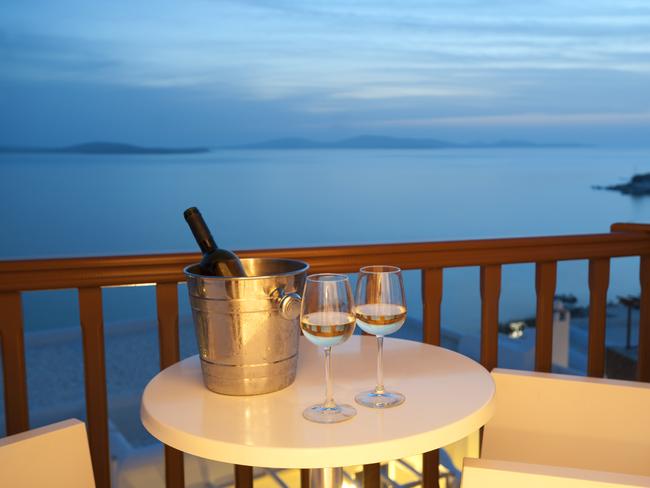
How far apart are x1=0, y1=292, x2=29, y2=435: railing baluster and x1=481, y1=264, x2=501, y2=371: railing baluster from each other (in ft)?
4.44

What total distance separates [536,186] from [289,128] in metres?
3.80

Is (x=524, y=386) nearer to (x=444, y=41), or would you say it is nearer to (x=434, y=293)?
(x=434, y=293)

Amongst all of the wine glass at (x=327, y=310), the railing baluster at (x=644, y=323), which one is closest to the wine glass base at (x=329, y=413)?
the wine glass at (x=327, y=310)

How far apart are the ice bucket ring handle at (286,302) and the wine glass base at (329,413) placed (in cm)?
17

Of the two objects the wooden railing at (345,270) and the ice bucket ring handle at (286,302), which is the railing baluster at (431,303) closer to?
the wooden railing at (345,270)

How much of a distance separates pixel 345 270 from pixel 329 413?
2.57 feet

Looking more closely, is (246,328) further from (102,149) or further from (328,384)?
(102,149)

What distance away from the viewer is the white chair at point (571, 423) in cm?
151

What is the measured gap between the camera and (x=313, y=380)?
4.38 ft

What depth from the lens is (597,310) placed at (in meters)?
2.19

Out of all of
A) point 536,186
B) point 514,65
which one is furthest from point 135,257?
point 514,65

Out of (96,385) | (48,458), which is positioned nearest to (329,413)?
(48,458)

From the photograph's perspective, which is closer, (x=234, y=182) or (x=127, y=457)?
(x=127, y=457)

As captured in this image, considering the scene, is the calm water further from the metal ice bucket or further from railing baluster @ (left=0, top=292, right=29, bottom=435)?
the metal ice bucket
